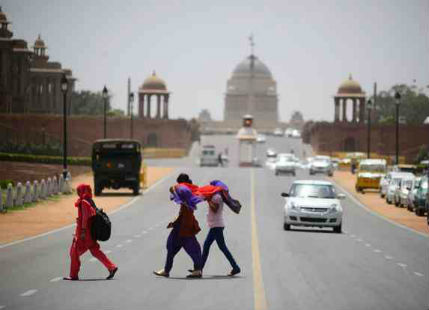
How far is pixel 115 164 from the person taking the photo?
49688 mm

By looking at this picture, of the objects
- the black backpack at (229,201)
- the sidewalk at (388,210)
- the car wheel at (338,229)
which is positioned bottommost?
the sidewalk at (388,210)

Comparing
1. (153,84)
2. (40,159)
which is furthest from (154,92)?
(40,159)

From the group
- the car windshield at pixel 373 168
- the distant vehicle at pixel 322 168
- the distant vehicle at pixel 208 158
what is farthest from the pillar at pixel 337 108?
the car windshield at pixel 373 168

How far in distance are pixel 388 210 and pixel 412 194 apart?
2.25 meters

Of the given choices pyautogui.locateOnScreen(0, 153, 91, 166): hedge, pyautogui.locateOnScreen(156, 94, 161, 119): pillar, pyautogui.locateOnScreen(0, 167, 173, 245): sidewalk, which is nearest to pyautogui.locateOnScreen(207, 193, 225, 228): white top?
pyautogui.locateOnScreen(0, 167, 173, 245): sidewalk

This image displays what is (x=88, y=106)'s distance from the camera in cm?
17400

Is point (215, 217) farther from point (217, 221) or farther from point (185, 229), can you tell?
point (185, 229)

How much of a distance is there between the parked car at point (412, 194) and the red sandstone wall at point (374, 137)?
77125 millimetres

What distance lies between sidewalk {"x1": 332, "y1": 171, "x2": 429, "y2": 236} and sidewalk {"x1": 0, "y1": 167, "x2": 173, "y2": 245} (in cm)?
1053

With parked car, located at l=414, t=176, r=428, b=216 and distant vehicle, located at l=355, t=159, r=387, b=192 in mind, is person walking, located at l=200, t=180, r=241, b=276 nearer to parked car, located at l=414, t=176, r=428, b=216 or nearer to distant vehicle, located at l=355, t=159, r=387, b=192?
parked car, located at l=414, t=176, r=428, b=216

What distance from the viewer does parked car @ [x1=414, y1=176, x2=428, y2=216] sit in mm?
40531

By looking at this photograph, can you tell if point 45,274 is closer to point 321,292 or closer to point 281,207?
point 321,292

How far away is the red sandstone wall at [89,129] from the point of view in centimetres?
11450

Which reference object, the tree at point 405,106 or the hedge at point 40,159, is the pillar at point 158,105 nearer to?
the tree at point 405,106
